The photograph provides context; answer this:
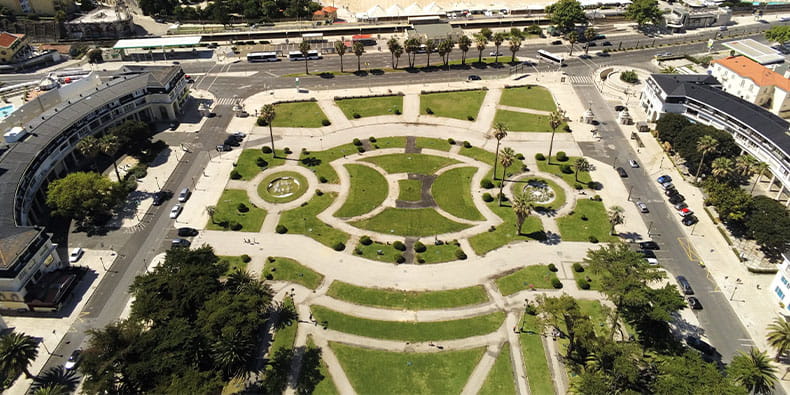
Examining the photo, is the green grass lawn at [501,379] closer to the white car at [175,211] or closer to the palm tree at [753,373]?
the palm tree at [753,373]

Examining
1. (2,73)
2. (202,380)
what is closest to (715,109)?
(202,380)

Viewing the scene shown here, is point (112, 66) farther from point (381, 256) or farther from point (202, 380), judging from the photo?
point (202, 380)

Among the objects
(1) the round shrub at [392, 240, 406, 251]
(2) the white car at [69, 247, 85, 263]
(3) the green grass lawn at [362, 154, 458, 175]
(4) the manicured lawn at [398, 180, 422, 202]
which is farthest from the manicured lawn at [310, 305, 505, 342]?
(2) the white car at [69, 247, 85, 263]

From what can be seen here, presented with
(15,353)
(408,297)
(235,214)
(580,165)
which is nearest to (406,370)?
(408,297)

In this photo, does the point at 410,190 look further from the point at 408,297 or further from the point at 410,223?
the point at 408,297

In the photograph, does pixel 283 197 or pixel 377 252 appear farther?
pixel 283 197

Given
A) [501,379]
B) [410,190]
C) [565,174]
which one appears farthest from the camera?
[565,174]

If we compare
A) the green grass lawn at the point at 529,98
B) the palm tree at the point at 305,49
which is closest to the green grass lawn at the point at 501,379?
the green grass lawn at the point at 529,98

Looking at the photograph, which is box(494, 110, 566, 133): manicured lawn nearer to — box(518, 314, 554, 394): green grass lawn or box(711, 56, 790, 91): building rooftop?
box(711, 56, 790, 91): building rooftop
